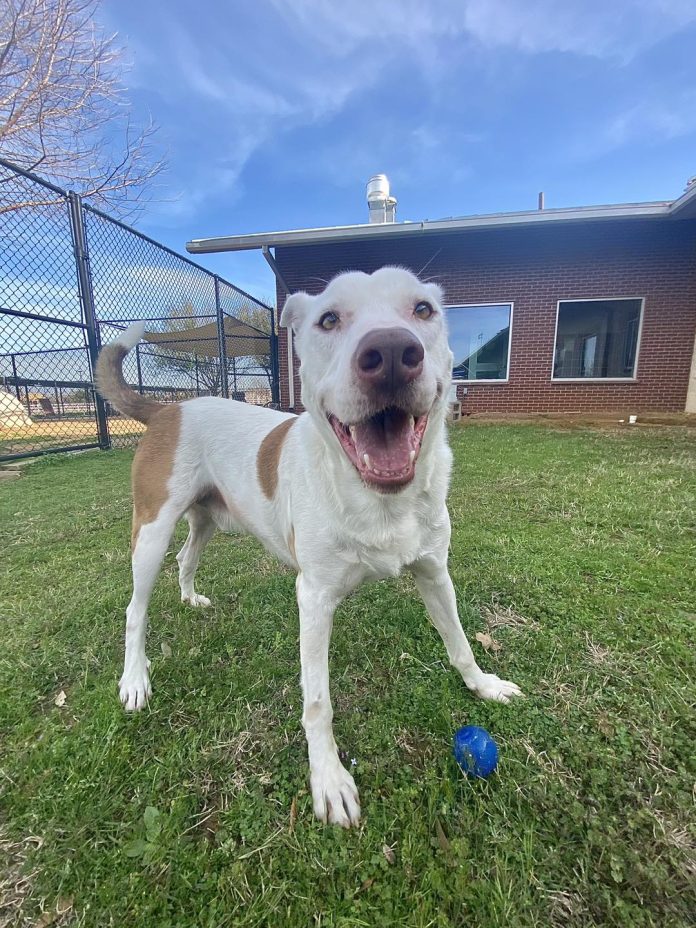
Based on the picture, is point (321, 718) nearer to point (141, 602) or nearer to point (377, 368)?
point (141, 602)

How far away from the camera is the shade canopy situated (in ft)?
30.7

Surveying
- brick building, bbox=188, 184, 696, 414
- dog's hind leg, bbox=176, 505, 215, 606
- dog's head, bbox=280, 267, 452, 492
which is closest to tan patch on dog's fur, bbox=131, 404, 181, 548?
dog's hind leg, bbox=176, 505, 215, 606

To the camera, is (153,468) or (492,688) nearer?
(492,688)

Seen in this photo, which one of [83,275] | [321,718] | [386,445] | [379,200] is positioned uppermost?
[379,200]

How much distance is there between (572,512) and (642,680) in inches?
78.6

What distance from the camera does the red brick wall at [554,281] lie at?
342 inches

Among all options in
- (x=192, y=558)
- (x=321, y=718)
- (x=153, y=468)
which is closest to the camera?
(x=321, y=718)

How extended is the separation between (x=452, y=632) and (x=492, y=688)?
243 mm

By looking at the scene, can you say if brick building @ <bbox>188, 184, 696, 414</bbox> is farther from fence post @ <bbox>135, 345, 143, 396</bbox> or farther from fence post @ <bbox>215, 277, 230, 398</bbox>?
fence post @ <bbox>135, 345, 143, 396</bbox>

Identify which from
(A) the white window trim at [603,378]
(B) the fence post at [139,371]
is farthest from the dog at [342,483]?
(A) the white window trim at [603,378]

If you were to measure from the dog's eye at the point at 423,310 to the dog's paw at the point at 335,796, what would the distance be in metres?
1.52

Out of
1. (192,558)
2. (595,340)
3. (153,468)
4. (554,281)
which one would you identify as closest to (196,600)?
(192,558)

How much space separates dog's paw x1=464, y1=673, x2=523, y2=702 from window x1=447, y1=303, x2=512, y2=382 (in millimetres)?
8565

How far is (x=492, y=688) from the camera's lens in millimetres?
1609
